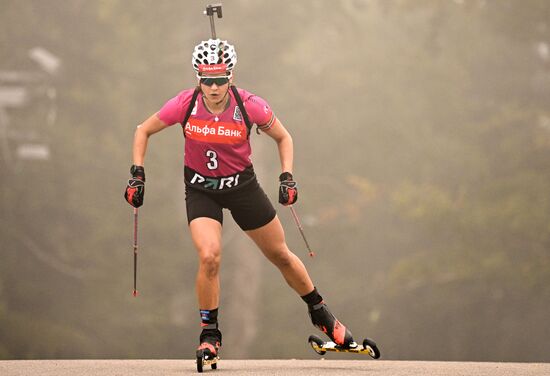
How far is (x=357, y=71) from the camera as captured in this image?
10.2 meters

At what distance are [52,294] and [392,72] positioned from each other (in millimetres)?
4129

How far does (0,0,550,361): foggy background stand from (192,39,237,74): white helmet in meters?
4.40

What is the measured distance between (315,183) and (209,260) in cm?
470

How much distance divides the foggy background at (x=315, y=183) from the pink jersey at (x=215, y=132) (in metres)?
4.29

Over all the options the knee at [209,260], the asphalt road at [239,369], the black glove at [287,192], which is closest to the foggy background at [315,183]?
the asphalt road at [239,369]

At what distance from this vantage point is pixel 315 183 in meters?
10.2

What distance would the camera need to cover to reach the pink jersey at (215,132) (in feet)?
19.0

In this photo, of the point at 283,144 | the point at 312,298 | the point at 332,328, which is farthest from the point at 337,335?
the point at 283,144

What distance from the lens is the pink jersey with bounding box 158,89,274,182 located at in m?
A: 5.79

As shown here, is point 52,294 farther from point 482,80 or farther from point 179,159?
point 482,80

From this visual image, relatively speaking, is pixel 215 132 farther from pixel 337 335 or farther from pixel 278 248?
pixel 337 335

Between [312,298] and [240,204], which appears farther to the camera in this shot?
[312,298]

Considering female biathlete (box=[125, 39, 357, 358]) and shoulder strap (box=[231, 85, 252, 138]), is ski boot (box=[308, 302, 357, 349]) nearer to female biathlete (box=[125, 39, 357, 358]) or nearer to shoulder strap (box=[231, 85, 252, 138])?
female biathlete (box=[125, 39, 357, 358])

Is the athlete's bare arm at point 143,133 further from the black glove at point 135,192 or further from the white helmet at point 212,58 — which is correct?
the white helmet at point 212,58
